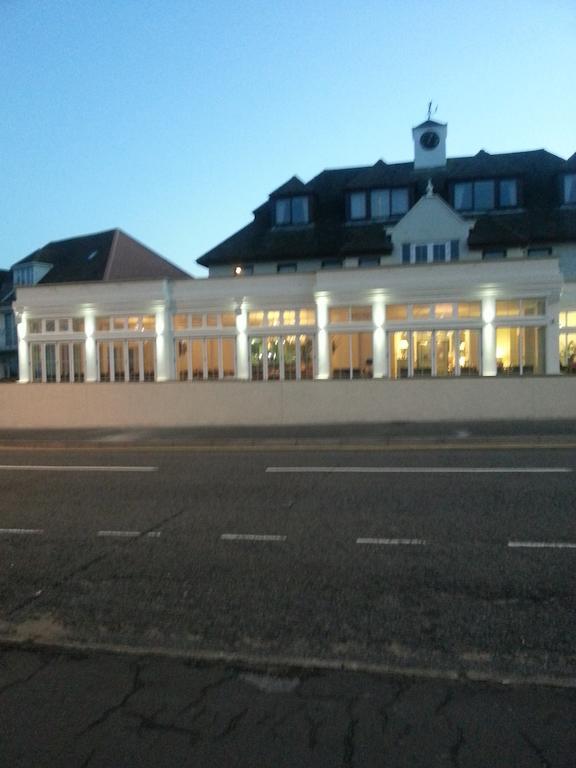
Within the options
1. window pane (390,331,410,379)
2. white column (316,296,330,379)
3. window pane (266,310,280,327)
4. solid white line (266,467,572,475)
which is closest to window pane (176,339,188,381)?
window pane (266,310,280,327)

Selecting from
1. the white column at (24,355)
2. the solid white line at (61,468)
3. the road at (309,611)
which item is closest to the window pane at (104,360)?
the white column at (24,355)

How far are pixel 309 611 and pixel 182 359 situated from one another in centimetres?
2880

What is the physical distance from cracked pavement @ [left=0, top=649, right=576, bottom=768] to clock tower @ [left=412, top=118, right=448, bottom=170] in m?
37.2

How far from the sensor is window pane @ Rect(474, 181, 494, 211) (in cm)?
3600

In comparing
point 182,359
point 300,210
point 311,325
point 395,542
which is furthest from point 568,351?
point 395,542

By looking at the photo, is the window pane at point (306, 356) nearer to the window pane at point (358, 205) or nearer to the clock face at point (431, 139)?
the window pane at point (358, 205)

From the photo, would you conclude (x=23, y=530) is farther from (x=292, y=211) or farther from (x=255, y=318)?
(x=292, y=211)

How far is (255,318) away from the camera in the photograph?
32750 millimetres

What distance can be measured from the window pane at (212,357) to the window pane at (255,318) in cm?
176

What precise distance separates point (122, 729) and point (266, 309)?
2920cm

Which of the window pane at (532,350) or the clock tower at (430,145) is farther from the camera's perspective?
the clock tower at (430,145)

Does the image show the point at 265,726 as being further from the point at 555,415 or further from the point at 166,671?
the point at 555,415

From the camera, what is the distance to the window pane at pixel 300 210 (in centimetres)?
3809

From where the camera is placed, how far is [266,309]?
32.5 metres
